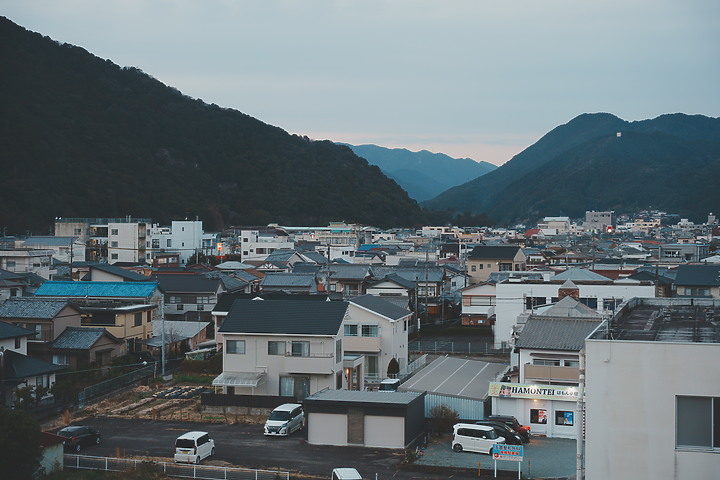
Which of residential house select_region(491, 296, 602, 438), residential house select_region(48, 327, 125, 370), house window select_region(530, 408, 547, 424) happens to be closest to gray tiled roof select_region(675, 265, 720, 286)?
residential house select_region(491, 296, 602, 438)

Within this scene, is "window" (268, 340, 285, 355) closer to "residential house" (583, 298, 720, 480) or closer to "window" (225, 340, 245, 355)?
"window" (225, 340, 245, 355)

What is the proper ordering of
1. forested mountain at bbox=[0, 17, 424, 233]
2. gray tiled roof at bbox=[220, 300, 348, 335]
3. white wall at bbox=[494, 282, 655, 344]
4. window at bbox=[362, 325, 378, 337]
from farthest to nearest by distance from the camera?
A: forested mountain at bbox=[0, 17, 424, 233], white wall at bbox=[494, 282, 655, 344], window at bbox=[362, 325, 378, 337], gray tiled roof at bbox=[220, 300, 348, 335]

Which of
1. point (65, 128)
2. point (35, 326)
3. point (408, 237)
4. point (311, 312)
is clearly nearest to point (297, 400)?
point (311, 312)

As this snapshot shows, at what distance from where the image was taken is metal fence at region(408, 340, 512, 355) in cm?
2405

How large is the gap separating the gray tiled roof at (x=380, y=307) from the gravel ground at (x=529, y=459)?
6560 mm

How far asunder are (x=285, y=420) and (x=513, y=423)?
13.6 ft

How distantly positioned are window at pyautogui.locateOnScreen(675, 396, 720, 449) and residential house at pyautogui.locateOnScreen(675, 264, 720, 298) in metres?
22.0

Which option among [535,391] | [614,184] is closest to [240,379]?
[535,391]

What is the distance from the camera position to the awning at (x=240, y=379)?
1644 cm

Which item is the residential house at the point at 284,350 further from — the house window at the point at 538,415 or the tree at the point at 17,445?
the tree at the point at 17,445

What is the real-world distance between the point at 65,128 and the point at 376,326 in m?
68.2

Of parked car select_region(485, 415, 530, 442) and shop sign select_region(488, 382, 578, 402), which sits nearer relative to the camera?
parked car select_region(485, 415, 530, 442)

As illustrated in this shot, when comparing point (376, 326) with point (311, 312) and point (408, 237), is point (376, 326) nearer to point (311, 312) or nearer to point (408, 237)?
point (311, 312)

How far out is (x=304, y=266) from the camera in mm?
38375
